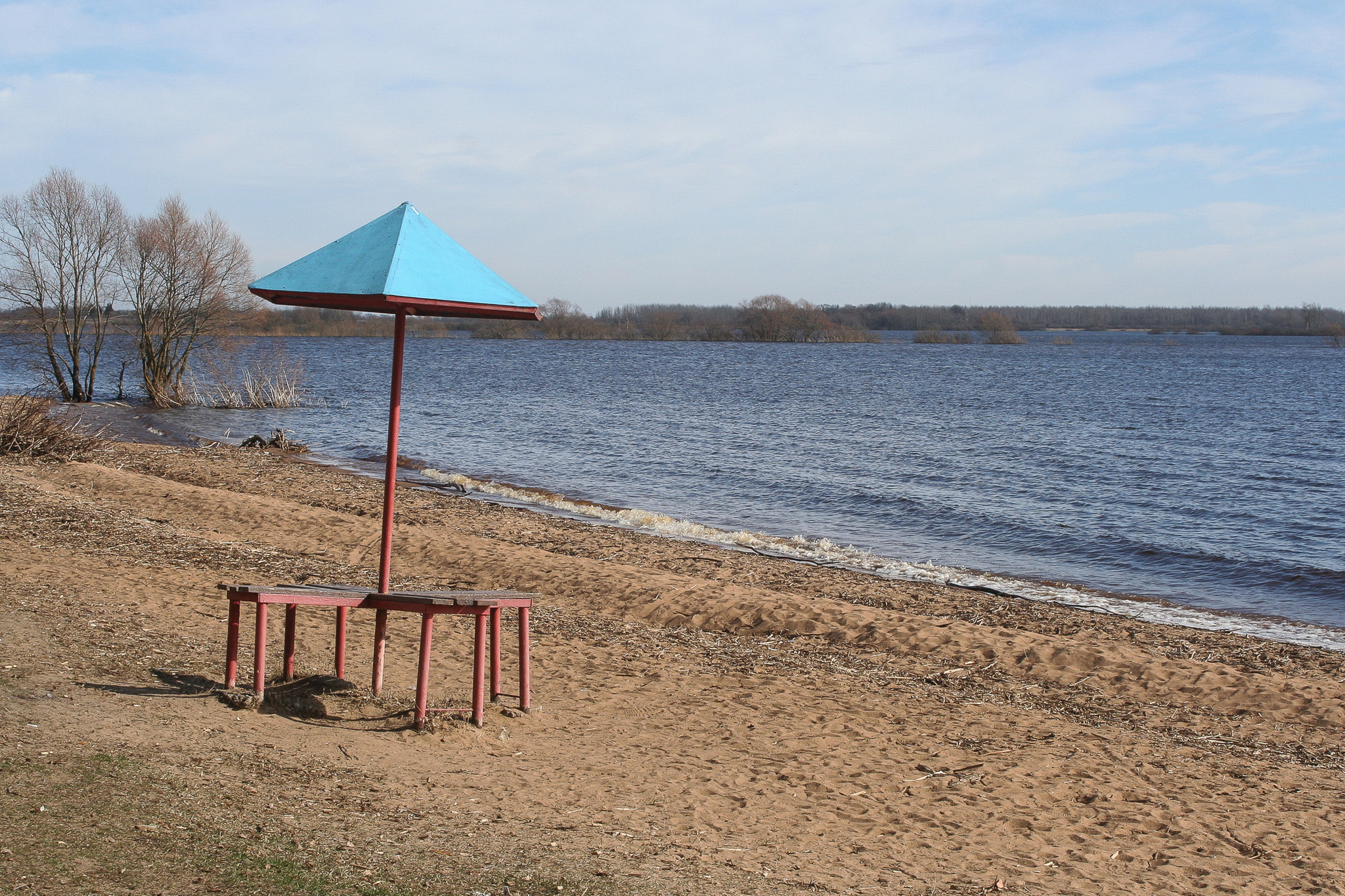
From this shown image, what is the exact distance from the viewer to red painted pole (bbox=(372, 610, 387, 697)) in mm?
6012

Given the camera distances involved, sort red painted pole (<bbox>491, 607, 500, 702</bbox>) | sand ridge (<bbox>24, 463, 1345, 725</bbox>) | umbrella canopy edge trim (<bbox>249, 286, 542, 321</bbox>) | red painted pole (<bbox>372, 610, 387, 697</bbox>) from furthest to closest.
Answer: sand ridge (<bbox>24, 463, 1345, 725</bbox>), red painted pole (<bbox>491, 607, 500, 702</bbox>), red painted pole (<bbox>372, 610, 387, 697</bbox>), umbrella canopy edge trim (<bbox>249, 286, 542, 321</bbox>)

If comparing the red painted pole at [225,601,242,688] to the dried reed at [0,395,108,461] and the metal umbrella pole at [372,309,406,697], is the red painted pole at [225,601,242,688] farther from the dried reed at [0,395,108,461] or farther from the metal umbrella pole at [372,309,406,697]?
the dried reed at [0,395,108,461]

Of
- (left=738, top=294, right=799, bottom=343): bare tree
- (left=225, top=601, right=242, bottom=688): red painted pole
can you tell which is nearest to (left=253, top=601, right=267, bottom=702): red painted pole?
(left=225, top=601, right=242, bottom=688): red painted pole

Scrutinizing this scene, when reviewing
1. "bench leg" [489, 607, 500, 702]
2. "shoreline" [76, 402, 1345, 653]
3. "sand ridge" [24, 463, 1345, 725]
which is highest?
"bench leg" [489, 607, 500, 702]

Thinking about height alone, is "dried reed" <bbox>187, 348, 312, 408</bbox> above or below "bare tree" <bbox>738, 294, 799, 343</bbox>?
below

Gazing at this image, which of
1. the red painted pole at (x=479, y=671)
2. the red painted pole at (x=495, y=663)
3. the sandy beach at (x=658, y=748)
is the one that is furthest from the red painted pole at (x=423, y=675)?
the red painted pole at (x=495, y=663)

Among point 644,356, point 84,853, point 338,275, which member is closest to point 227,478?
point 338,275

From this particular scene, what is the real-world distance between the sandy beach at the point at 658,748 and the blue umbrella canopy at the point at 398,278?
7.98 ft

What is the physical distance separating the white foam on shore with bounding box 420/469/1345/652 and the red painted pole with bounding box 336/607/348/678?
8.23 metres

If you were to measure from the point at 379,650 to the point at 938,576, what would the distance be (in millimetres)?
9075

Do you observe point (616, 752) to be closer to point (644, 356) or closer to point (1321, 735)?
point (1321, 735)

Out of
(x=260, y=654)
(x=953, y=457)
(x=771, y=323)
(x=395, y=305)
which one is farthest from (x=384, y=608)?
(x=771, y=323)

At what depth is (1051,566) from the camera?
14.6 metres

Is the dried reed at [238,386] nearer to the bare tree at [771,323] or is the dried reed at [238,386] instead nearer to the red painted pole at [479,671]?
the red painted pole at [479,671]
